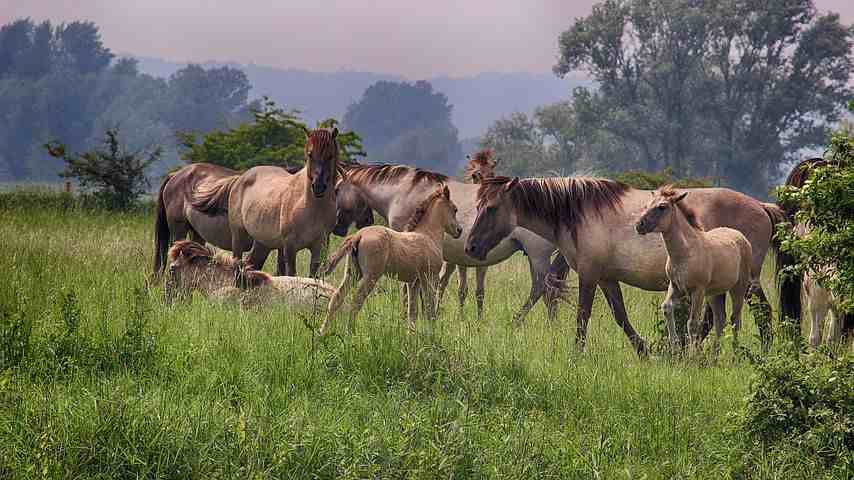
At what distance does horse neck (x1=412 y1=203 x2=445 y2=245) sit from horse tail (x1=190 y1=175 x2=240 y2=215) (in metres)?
4.62

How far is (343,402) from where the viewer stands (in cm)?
724

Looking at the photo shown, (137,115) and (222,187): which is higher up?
(222,187)

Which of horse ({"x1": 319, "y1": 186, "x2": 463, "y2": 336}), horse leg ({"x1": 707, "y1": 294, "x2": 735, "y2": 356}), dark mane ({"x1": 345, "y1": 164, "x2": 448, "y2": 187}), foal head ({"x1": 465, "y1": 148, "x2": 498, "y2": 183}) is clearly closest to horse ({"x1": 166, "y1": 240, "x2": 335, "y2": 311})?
horse ({"x1": 319, "y1": 186, "x2": 463, "y2": 336})

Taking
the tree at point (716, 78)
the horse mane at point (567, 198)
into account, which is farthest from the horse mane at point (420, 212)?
the tree at point (716, 78)

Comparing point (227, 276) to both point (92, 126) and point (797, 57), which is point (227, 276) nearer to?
point (797, 57)

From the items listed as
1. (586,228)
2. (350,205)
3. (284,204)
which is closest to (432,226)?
(586,228)

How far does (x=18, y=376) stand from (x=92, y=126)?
4597 inches

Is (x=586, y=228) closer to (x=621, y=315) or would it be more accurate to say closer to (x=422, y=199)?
(x=621, y=315)

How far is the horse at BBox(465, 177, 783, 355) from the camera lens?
33.4 ft

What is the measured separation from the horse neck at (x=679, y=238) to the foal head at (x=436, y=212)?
207cm

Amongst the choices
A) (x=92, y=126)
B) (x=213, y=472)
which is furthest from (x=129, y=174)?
(x=92, y=126)

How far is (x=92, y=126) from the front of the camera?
118 m

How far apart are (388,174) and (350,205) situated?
2.37 feet

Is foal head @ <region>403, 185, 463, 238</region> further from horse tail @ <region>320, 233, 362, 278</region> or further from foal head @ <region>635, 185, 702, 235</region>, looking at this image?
foal head @ <region>635, 185, 702, 235</region>
